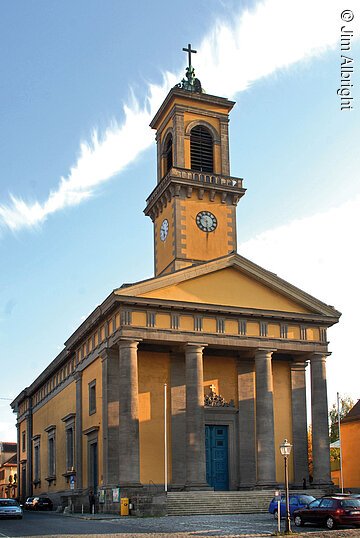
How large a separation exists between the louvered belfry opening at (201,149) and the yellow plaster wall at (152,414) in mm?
14996

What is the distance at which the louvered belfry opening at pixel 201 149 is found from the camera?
180ft

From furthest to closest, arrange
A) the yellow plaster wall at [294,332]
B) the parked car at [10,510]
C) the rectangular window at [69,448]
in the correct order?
the rectangular window at [69,448] → the yellow plaster wall at [294,332] → the parked car at [10,510]

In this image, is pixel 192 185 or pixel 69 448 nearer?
pixel 192 185

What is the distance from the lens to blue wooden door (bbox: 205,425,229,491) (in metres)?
46.8

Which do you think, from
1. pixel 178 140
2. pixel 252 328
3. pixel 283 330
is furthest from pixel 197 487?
pixel 178 140

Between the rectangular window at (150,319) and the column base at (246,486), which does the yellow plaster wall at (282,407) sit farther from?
the rectangular window at (150,319)

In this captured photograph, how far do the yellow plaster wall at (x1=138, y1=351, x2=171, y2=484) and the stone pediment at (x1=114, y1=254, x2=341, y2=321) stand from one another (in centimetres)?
417

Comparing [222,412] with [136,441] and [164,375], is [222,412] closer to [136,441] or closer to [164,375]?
[164,375]

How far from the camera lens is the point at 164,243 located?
54312mm

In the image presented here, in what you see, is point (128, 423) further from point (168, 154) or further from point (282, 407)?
Answer: point (168, 154)

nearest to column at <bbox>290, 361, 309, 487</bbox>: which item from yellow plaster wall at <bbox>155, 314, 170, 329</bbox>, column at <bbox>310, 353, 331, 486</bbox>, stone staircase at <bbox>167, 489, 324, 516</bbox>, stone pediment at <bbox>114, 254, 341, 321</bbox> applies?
column at <bbox>310, 353, 331, 486</bbox>

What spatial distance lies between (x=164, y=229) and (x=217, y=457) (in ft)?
52.5

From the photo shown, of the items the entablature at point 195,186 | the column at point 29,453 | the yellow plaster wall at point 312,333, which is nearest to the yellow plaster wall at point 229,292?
the yellow plaster wall at point 312,333

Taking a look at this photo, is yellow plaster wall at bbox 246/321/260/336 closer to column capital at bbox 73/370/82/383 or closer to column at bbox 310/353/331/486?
column at bbox 310/353/331/486
